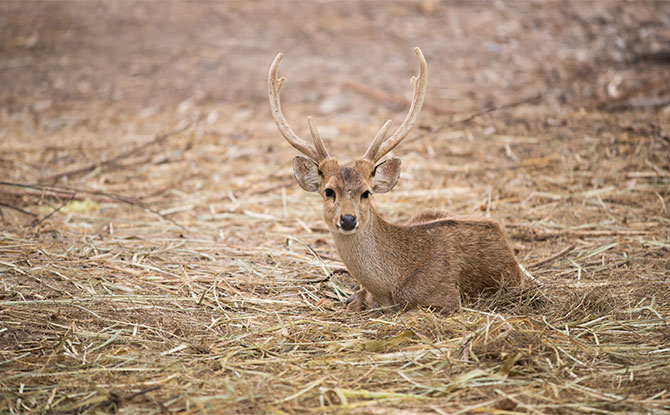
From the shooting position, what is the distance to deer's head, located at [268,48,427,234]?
501 centimetres

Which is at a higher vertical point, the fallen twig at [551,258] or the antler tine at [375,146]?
the antler tine at [375,146]

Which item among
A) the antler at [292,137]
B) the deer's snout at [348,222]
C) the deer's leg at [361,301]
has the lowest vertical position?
the deer's leg at [361,301]

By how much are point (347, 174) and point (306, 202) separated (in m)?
3.02

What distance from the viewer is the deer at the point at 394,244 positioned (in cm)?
515

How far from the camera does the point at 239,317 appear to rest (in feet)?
16.2

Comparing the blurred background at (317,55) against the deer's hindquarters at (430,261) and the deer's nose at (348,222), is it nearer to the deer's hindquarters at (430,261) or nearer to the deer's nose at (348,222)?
the deer's hindquarters at (430,261)

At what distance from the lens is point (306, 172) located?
5352mm

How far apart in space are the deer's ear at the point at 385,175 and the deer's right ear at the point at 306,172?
450 mm

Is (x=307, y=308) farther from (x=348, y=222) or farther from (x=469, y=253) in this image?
(x=469, y=253)

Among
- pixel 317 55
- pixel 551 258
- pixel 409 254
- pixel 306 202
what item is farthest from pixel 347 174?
pixel 317 55

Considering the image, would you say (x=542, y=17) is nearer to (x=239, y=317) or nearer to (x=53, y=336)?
(x=239, y=317)

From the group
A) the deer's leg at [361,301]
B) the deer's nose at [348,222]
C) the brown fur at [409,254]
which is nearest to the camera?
the deer's nose at [348,222]

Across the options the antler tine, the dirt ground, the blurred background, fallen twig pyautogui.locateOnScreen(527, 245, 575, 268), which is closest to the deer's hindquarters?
the dirt ground

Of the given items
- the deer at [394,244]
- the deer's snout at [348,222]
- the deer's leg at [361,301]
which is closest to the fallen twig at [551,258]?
the deer at [394,244]
